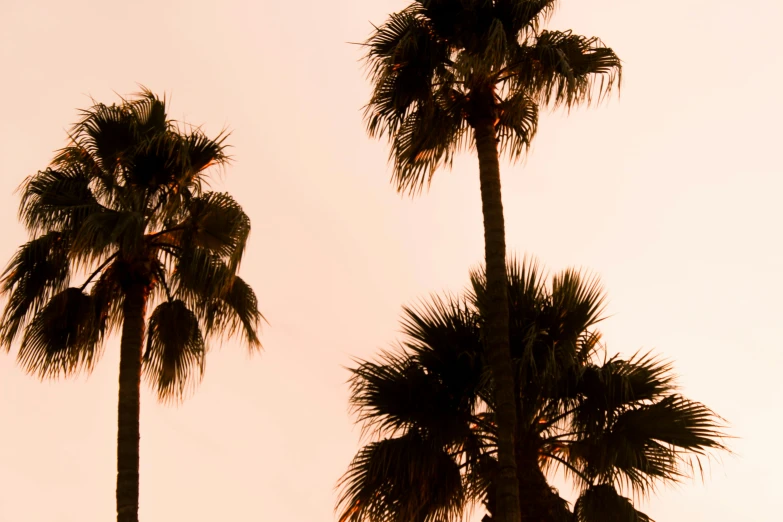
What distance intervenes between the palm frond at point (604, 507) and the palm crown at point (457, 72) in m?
4.81

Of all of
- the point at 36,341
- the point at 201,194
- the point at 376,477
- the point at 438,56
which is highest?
the point at 438,56

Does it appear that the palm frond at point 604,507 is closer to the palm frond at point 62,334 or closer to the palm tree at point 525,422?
the palm tree at point 525,422

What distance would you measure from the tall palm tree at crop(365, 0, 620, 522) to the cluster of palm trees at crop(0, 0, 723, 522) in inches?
1.1

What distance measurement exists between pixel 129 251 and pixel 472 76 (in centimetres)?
493

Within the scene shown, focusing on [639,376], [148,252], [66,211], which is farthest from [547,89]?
[66,211]

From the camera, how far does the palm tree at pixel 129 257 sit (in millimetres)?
13656

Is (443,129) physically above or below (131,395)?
above

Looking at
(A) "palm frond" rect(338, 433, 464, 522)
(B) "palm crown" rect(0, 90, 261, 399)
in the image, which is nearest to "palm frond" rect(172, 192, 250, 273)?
(B) "palm crown" rect(0, 90, 261, 399)

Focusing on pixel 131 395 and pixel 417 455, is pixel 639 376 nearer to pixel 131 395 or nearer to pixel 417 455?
pixel 417 455

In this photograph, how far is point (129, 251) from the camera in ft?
43.6

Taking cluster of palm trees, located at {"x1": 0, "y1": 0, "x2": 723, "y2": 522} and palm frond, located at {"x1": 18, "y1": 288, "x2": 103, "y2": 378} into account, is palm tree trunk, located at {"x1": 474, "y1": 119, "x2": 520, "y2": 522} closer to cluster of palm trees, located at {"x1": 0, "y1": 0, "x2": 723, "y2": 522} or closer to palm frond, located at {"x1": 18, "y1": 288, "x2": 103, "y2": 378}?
cluster of palm trees, located at {"x1": 0, "y1": 0, "x2": 723, "y2": 522}

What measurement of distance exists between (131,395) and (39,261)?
2.45 m

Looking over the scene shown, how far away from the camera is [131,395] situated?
13156 mm

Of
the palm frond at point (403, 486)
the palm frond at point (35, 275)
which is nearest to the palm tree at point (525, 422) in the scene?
the palm frond at point (403, 486)
